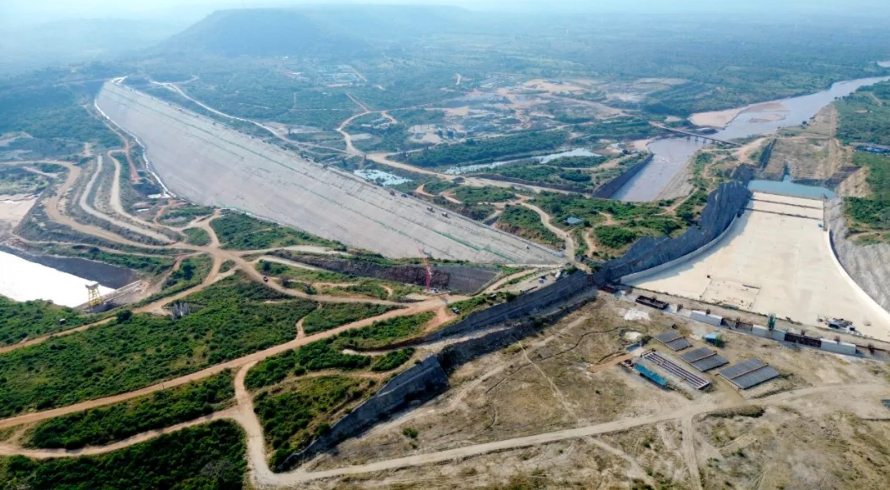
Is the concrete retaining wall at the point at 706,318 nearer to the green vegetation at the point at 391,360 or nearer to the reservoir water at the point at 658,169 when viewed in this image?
the green vegetation at the point at 391,360

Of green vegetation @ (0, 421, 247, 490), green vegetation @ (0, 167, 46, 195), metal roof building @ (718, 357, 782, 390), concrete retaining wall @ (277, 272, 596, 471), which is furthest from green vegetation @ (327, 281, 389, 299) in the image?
green vegetation @ (0, 167, 46, 195)

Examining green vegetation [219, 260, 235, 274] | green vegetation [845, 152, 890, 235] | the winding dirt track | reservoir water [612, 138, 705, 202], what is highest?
green vegetation [845, 152, 890, 235]

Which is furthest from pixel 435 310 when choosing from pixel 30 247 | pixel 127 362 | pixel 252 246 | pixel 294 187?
pixel 30 247

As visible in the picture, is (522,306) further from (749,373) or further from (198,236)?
(198,236)

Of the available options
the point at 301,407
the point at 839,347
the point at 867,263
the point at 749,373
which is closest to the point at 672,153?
the point at 867,263

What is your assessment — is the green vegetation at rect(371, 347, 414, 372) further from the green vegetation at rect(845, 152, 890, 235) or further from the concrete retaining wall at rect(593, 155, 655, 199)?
the concrete retaining wall at rect(593, 155, 655, 199)

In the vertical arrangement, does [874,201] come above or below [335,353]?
above
